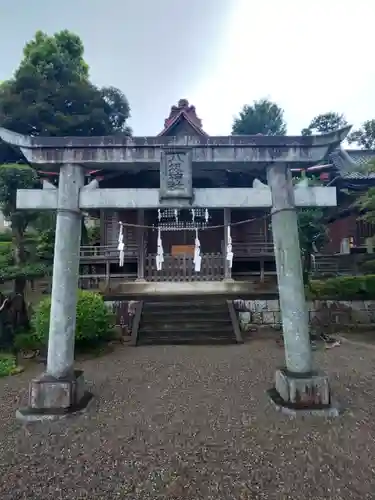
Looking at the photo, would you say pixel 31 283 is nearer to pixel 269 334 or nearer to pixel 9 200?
pixel 9 200

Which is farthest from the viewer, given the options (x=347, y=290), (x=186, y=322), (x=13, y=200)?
(x=347, y=290)

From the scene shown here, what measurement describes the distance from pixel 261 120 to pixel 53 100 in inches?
817

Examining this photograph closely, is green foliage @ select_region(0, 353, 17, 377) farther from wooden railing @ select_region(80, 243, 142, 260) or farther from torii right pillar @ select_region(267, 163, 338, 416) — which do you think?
wooden railing @ select_region(80, 243, 142, 260)

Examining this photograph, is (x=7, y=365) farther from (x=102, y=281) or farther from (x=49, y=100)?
(x=49, y=100)

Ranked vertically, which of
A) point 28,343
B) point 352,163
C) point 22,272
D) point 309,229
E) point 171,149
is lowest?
point 28,343

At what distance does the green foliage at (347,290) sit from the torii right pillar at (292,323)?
6336 mm

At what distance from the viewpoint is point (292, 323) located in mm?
5332

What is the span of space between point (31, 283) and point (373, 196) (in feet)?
47.9

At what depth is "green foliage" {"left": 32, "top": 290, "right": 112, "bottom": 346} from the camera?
8.44 metres

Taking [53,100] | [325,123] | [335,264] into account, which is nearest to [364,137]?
[325,123]

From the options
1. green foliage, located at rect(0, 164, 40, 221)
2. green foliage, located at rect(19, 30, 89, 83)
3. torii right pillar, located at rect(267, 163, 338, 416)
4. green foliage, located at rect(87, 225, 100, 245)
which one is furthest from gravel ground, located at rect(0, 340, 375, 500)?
green foliage, located at rect(19, 30, 89, 83)

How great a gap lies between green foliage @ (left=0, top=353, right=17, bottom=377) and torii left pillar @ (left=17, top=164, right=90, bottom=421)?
9.45 ft

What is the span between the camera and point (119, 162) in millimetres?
5656

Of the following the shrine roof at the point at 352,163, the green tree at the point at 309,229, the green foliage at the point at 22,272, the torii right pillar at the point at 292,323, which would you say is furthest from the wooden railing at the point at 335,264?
the green foliage at the point at 22,272
